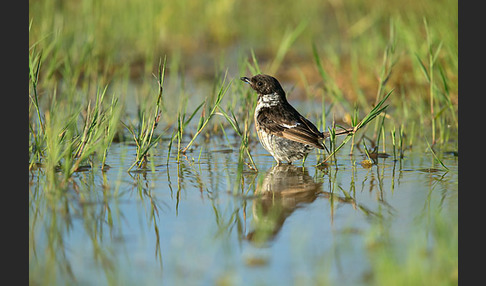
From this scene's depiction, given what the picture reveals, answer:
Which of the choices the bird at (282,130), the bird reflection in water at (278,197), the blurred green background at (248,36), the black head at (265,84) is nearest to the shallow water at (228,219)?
the bird reflection in water at (278,197)

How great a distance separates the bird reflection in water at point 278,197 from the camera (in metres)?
4.73

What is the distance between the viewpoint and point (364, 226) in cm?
484

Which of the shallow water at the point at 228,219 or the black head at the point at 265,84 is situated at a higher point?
the black head at the point at 265,84

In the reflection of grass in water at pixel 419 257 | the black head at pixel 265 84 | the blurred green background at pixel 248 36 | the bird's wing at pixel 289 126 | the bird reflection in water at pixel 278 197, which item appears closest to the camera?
the reflection of grass in water at pixel 419 257

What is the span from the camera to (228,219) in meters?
5.02

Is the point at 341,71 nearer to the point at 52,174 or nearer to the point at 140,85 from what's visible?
the point at 140,85

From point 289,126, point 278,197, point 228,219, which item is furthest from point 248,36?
point 228,219

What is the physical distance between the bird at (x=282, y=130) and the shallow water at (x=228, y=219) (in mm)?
184

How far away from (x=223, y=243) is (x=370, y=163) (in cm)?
278

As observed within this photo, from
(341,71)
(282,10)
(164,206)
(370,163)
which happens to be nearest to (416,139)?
(370,163)

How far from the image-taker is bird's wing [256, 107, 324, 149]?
6.80m

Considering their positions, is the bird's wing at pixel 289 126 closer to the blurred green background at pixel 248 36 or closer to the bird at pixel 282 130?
the bird at pixel 282 130

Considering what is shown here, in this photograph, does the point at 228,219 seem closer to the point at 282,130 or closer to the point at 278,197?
the point at 278,197

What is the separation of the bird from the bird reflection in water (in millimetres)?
179
